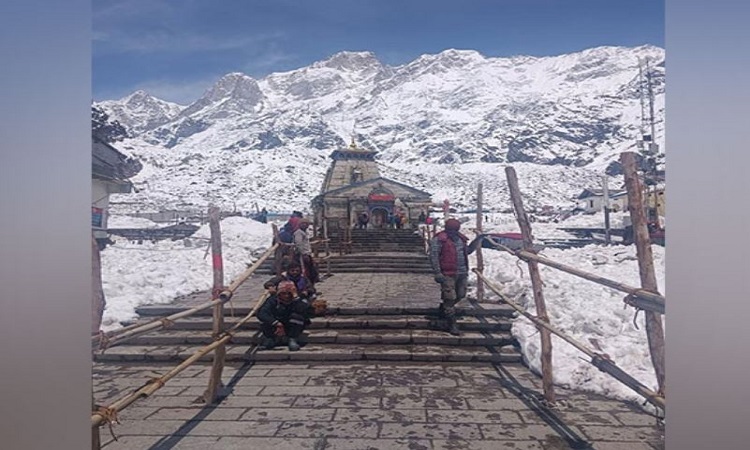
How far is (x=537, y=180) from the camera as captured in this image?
39.6ft

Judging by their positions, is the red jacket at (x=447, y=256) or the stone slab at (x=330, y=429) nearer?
the stone slab at (x=330, y=429)

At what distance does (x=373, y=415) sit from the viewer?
348 cm

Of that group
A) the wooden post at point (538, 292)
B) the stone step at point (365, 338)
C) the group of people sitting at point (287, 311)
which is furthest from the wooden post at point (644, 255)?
the group of people sitting at point (287, 311)

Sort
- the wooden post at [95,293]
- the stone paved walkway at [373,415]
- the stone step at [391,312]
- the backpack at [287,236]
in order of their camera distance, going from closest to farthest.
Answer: the wooden post at [95,293], the stone paved walkway at [373,415], the stone step at [391,312], the backpack at [287,236]

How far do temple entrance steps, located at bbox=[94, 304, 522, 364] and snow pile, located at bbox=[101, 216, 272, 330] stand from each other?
0.59 meters

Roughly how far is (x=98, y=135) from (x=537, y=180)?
11.3 m

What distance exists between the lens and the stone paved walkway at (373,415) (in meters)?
3.06

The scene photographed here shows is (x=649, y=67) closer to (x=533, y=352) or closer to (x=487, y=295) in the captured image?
(x=533, y=352)

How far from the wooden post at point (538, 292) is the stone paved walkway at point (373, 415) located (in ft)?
0.69

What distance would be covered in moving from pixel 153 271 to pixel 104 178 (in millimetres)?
6638

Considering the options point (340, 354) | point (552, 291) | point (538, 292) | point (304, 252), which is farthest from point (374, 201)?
point (538, 292)

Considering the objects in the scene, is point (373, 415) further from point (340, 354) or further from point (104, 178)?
point (104, 178)

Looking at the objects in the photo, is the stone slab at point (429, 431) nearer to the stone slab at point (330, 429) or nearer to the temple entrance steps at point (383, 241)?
the stone slab at point (330, 429)

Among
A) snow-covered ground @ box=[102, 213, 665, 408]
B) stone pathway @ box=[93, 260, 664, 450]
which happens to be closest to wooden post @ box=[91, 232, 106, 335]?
stone pathway @ box=[93, 260, 664, 450]
